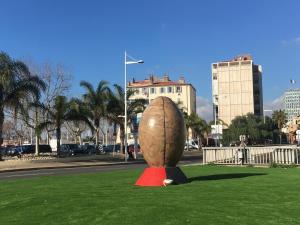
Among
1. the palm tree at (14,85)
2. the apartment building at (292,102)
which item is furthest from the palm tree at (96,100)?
the apartment building at (292,102)

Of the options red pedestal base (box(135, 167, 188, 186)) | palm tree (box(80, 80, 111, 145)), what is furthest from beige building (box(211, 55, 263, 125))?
red pedestal base (box(135, 167, 188, 186))

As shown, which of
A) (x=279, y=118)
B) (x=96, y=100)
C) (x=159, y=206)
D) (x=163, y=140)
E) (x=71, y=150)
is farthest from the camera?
(x=279, y=118)

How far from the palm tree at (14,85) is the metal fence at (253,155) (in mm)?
16710

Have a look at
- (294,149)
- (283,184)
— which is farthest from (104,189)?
(294,149)

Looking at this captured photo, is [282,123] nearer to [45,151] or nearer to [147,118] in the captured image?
[45,151]

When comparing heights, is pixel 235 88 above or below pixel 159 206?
above

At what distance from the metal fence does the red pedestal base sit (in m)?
12.3

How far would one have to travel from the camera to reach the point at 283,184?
1427 centimetres

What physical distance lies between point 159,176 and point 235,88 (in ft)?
408

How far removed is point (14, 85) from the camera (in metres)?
38.4

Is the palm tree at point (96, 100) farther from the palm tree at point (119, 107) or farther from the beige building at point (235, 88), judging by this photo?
the beige building at point (235, 88)

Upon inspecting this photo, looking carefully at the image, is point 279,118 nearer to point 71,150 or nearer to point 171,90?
point 171,90

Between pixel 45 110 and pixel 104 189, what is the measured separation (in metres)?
31.9

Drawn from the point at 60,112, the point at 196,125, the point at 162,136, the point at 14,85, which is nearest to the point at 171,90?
the point at 196,125
